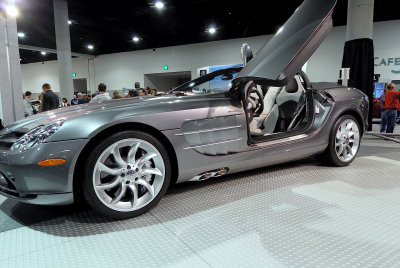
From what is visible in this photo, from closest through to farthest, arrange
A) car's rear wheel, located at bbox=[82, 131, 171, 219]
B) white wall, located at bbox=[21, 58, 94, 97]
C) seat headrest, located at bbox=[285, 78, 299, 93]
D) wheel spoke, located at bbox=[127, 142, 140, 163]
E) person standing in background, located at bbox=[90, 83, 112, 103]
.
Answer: car's rear wheel, located at bbox=[82, 131, 171, 219] < wheel spoke, located at bbox=[127, 142, 140, 163] < seat headrest, located at bbox=[285, 78, 299, 93] < person standing in background, located at bbox=[90, 83, 112, 103] < white wall, located at bbox=[21, 58, 94, 97]

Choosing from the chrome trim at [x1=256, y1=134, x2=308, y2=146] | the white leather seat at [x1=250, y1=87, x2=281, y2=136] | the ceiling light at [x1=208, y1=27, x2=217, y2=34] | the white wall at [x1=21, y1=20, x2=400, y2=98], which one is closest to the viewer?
the chrome trim at [x1=256, y1=134, x2=308, y2=146]

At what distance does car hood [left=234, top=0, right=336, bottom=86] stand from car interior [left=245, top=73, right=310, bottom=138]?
78 cm

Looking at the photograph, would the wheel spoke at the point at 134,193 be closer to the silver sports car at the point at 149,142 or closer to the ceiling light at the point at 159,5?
the silver sports car at the point at 149,142

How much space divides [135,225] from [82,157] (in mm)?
593

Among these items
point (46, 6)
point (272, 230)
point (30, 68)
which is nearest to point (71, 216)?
point (272, 230)

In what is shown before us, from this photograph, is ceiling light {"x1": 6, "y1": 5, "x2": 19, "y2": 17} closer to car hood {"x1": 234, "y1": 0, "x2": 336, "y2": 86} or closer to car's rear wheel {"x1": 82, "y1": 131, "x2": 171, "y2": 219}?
car's rear wheel {"x1": 82, "y1": 131, "x2": 171, "y2": 219}

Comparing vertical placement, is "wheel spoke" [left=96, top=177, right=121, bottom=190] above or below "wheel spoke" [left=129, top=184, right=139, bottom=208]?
above

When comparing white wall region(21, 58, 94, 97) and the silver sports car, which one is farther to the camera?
white wall region(21, 58, 94, 97)

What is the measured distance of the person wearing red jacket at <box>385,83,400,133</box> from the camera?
21.6ft

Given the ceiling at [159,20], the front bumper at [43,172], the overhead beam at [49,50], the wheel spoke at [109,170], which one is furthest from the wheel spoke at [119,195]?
the overhead beam at [49,50]

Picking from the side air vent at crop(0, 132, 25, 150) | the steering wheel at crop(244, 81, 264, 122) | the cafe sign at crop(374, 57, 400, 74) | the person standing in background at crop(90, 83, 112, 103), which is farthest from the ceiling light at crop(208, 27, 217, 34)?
the side air vent at crop(0, 132, 25, 150)

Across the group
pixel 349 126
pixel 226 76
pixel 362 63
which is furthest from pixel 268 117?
pixel 362 63

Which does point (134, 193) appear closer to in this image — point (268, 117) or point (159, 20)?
point (268, 117)

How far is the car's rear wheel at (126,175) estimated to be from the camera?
1.86 metres
